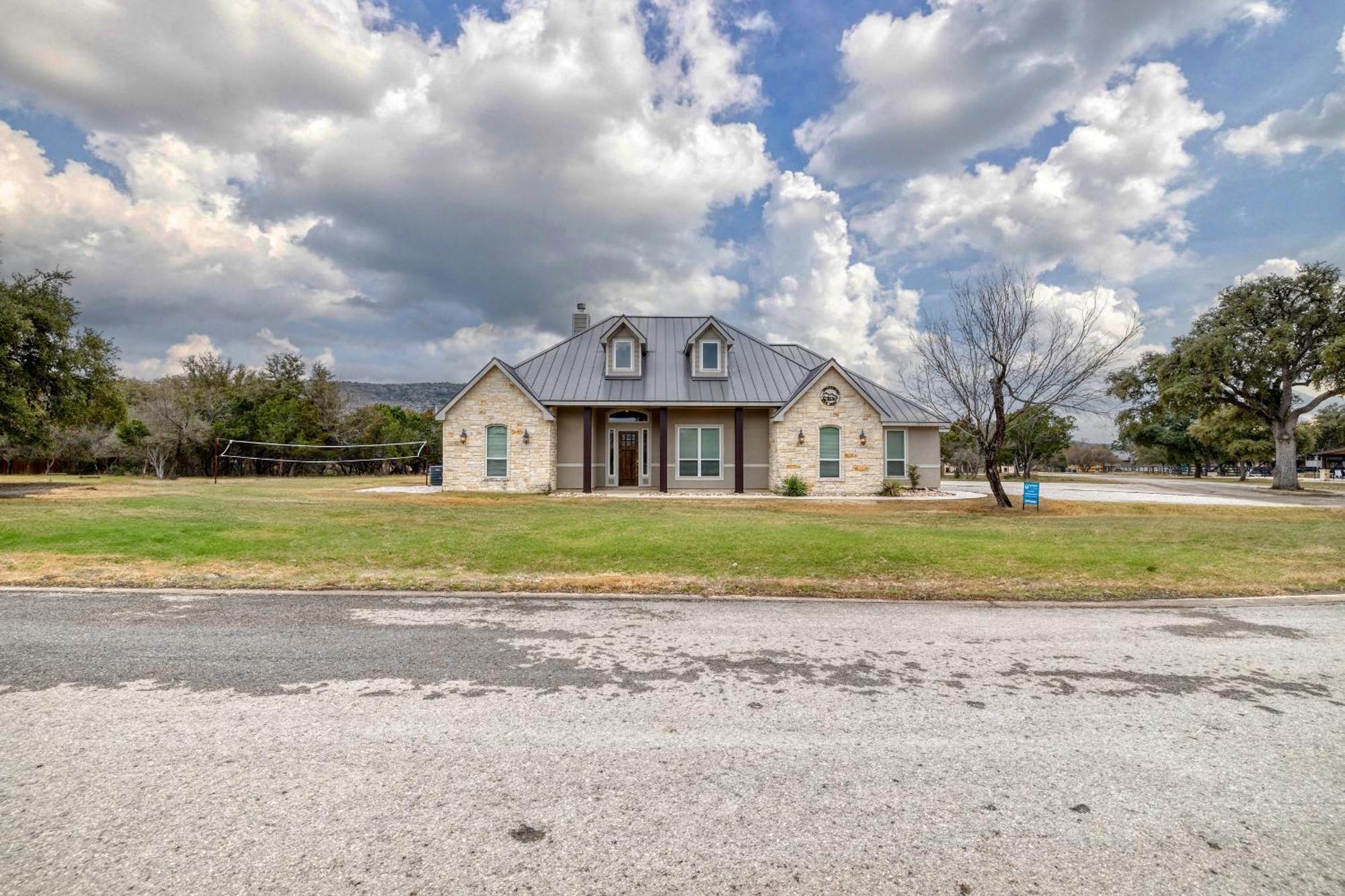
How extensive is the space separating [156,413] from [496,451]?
1032 inches

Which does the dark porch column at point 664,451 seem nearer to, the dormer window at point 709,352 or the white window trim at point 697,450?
the white window trim at point 697,450

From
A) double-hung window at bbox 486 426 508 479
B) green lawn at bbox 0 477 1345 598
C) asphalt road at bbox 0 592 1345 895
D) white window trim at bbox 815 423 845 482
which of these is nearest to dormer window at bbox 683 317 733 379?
white window trim at bbox 815 423 845 482

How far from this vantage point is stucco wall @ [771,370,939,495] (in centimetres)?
2338

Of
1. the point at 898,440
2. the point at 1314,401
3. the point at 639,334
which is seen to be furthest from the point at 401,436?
the point at 1314,401

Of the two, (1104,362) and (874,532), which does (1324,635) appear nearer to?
(874,532)

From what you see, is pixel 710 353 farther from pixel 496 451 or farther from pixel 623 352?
pixel 496 451

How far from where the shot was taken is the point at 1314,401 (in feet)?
87.3

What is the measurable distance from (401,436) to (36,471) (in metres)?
20.6

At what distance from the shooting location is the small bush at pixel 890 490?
2281cm

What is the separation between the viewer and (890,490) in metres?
23.0

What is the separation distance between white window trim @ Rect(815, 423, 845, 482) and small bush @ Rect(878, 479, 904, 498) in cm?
159

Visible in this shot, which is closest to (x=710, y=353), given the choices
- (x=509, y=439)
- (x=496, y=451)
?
(x=509, y=439)

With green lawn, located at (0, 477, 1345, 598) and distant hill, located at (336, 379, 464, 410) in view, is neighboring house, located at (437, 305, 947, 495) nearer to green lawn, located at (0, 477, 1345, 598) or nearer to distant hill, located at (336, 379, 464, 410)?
green lawn, located at (0, 477, 1345, 598)

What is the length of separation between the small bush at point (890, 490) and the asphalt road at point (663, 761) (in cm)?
1726
